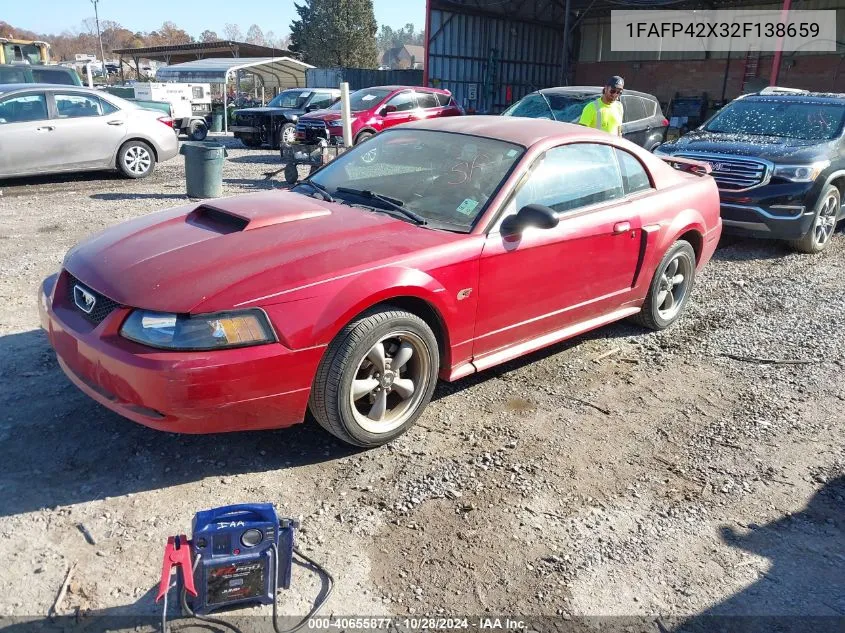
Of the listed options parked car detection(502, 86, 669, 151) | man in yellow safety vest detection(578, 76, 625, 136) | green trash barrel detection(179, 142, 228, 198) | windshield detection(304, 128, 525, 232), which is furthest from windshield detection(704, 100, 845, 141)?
green trash barrel detection(179, 142, 228, 198)

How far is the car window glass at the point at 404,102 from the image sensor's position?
14922 millimetres

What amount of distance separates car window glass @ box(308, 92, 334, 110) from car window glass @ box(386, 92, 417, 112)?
330cm

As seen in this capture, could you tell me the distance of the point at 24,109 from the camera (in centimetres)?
990

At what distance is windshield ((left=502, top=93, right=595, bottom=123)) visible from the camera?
37.6 ft

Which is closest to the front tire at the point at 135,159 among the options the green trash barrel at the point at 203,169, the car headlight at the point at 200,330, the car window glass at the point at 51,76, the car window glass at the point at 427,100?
the green trash barrel at the point at 203,169

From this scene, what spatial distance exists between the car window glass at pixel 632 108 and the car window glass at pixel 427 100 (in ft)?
16.1

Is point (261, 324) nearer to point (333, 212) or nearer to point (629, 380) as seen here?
point (333, 212)

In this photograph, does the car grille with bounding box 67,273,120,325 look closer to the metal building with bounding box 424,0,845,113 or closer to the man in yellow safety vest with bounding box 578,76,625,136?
the man in yellow safety vest with bounding box 578,76,625,136

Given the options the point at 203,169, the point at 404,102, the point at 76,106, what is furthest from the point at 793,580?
the point at 404,102

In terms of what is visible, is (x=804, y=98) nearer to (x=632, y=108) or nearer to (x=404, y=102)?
(x=632, y=108)

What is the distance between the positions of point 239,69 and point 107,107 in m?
16.3

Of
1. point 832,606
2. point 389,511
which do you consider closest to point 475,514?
point 389,511

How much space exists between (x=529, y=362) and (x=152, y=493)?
2.53m

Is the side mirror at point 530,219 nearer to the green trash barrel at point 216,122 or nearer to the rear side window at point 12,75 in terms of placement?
the rear side window at point 12,75
